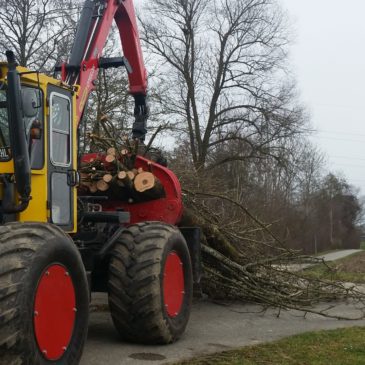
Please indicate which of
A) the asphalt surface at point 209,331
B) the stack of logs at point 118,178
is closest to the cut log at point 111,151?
the stack of logs at point 118,178

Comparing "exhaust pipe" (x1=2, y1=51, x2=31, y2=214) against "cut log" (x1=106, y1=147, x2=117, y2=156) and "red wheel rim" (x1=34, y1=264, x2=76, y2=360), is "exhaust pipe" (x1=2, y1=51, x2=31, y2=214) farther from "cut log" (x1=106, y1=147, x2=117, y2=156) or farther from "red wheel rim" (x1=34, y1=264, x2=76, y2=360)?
"cut log" (x1=106, y1=147, x2=117, y2=156)

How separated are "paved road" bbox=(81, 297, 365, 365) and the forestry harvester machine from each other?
25 cm

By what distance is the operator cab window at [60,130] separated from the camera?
19.0 feet

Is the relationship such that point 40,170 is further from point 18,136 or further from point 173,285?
point 173,285

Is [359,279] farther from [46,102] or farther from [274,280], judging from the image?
[46,102]

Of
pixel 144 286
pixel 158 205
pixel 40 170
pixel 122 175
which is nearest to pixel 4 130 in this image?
pixel 40 170

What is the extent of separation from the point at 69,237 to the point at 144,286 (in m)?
1.52

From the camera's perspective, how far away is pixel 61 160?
5.91 metres

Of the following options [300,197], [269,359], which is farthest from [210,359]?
[300,197]

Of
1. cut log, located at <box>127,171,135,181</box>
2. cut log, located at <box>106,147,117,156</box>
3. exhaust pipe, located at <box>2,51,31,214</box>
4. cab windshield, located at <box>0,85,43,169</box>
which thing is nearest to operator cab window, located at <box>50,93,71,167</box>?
cab windshield, located at <box>0,85,43,169</box>

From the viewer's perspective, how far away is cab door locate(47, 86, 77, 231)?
5711 millimetres

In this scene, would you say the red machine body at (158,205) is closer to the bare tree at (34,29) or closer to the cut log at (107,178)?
the cut log at (107,178)

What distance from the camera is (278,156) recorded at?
94.8 feet

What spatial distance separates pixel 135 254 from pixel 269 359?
6.13ft
